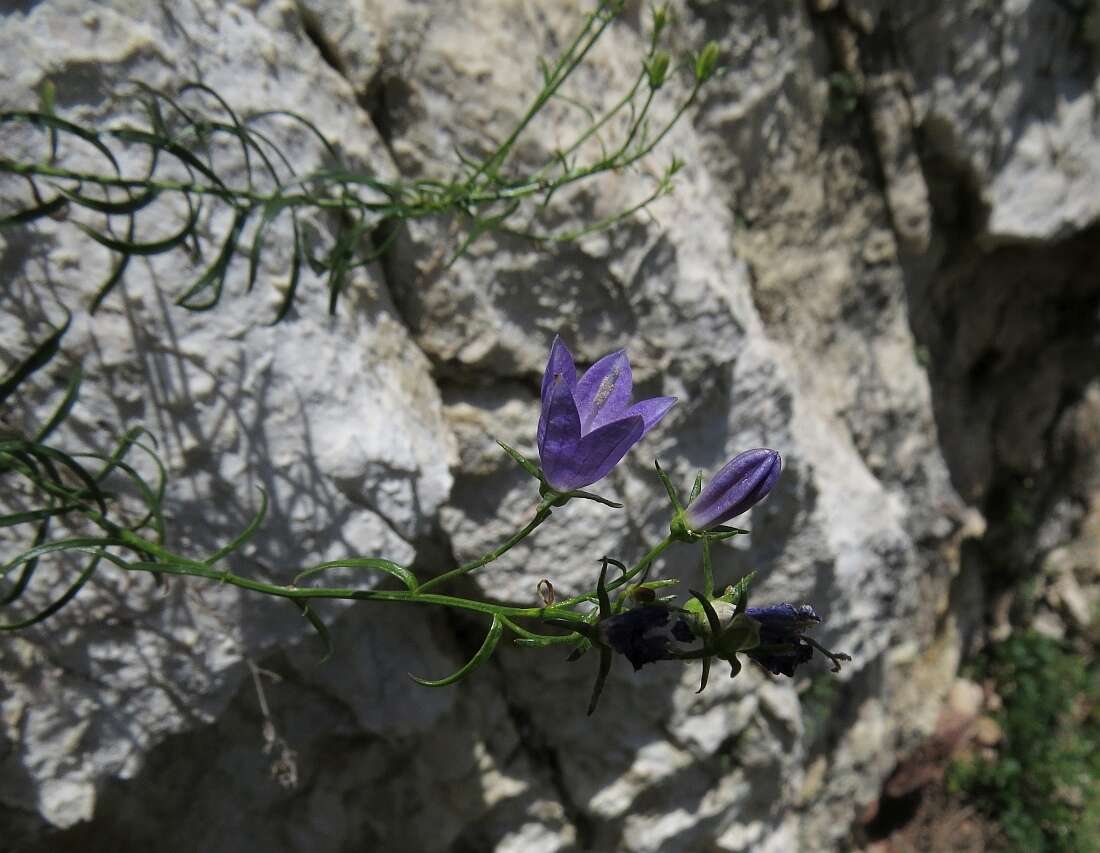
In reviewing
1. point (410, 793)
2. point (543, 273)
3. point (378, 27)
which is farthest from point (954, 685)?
point (378, 27)

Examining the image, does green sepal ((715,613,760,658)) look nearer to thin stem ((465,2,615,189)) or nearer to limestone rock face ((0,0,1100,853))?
thin stem ((465,2,615,189))

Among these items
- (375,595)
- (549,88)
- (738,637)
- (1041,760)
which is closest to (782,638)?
(738,637)

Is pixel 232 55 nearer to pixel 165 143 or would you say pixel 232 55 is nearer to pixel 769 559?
pixel 165 143

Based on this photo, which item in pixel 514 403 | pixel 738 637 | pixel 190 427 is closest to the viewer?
pixel 738 637

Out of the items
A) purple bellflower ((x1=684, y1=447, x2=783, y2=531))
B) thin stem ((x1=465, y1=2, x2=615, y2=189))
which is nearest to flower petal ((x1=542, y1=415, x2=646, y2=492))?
purple bellflower ((x1=684, y1=447, x2=783, y2=531))

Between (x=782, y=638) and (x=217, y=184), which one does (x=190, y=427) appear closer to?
(x=217, y=184)
